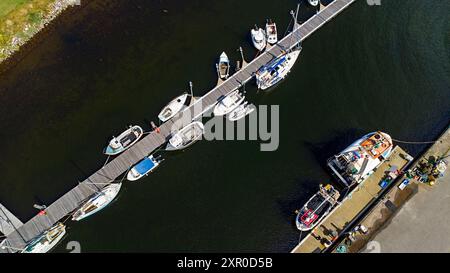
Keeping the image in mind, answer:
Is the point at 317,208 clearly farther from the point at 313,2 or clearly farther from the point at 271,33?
the point at 313,2

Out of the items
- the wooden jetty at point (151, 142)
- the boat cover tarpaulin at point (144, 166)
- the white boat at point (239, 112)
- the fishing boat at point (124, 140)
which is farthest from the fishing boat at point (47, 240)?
the white boat at point (239, 112)

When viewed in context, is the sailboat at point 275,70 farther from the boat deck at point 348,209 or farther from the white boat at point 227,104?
the boat deck at point 348,209

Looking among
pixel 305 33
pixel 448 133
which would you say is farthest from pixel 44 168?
pixel 448 133

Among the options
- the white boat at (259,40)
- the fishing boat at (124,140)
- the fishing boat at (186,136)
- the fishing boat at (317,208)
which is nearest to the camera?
the fishing boat at (317,208)

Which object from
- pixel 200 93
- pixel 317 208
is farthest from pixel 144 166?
pixel 317 208

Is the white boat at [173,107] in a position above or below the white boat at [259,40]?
below

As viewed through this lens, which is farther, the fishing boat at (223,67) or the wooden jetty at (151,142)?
the fishing boat at (223,67)
